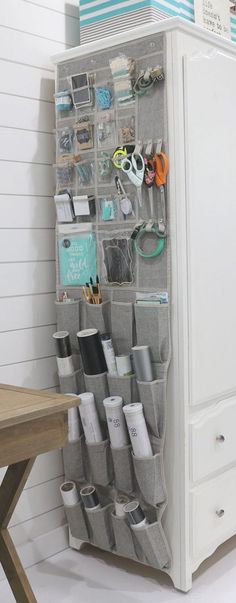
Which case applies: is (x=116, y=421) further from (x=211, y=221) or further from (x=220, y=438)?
(x=211, y=221)

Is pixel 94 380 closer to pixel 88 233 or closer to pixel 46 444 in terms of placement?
pixel 88 233

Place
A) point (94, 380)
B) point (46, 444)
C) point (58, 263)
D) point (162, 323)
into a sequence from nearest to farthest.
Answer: point (46, 444) < point (162, 323) < point (94, 380) < point (58, 263)

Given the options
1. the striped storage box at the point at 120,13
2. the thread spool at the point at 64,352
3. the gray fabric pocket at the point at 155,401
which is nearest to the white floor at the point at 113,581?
the gray fabric pocket at the point at 155,401

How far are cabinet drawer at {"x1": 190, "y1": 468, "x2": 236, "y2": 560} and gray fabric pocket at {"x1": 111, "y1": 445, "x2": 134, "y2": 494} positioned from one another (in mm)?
208

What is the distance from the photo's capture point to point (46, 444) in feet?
5.30

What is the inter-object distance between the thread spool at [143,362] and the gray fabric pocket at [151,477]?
0.83 ft

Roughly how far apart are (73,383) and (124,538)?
1.80 ft

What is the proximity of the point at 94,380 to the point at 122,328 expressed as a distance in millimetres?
203

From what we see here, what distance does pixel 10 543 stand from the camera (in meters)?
1.83

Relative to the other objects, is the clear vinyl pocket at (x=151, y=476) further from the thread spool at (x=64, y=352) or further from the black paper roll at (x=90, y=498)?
the thread spool at (x=64, y=352)

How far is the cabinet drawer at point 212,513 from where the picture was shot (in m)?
2.23

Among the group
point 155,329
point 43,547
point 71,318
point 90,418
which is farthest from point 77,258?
point 43,547

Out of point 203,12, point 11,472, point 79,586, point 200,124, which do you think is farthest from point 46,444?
point 203,12

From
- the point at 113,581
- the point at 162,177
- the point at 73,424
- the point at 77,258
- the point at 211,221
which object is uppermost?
the point at 162,177
